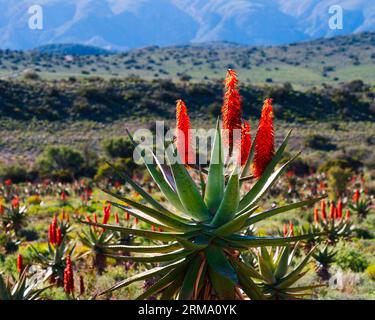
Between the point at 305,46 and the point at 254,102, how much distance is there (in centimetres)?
6219

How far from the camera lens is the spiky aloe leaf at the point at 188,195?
3553mm

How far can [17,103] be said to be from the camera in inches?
1692

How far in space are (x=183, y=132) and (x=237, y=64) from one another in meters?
84.2

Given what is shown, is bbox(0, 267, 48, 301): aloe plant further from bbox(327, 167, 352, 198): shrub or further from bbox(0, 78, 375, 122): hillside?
bbox(0, 78, 375, 122): hillside

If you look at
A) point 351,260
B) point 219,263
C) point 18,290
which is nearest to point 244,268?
point 219,263

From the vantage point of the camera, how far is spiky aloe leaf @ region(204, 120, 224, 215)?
11.7 ft

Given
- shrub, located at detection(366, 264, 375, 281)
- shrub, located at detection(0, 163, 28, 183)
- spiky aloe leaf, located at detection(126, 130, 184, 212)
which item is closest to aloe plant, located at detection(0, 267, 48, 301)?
spiky aloe leaf, located at detection(126, 130, 184, 212)

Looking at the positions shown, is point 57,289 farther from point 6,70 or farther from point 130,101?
point 6,70

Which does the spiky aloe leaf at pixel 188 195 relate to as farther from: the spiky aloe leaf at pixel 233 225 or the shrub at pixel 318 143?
the shrub at pixel 318 143

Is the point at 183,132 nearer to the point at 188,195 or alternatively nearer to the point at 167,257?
the point at 188,195

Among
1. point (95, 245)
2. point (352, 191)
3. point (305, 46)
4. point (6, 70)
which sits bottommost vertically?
A: point (95, 245)

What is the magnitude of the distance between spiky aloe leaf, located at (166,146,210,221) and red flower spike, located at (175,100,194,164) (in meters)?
0.15
